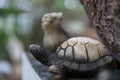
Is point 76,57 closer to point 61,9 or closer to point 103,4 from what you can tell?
point 103,4

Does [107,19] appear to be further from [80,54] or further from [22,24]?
[22,24]

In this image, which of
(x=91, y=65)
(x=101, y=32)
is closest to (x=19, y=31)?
(x=101, y=32)

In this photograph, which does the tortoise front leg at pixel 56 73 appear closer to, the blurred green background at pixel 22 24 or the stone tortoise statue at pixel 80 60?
the stone tortoise statue at pixel 80 60

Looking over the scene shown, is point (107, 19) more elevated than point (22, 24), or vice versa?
point (107, 19)

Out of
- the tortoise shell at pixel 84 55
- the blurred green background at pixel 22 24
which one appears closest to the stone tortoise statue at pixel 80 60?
the tortoise shell at pixel 84 55

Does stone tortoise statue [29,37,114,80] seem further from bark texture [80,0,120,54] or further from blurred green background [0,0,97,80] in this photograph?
blurred green background [0,0,97,80]

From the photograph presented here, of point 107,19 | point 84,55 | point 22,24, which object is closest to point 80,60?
point 84,55

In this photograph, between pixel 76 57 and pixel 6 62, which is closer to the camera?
pixel 76 57
